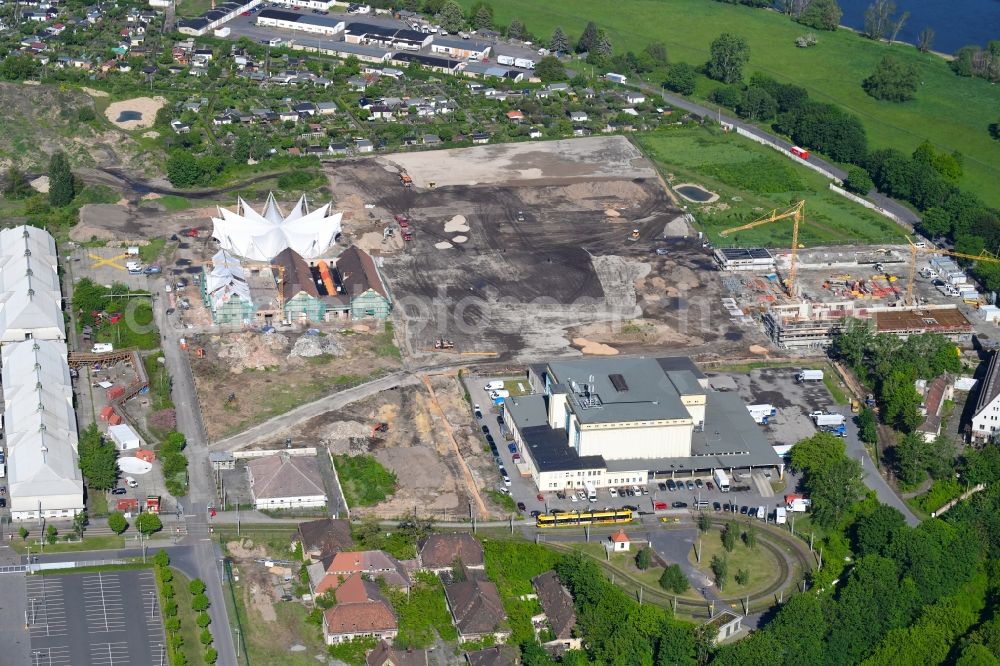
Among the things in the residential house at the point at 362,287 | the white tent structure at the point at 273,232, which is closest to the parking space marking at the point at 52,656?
the residential house at the point at 362,287

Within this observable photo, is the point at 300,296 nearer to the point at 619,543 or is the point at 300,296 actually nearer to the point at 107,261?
the point at 107,261

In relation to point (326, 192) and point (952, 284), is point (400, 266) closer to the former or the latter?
point (326, 192)

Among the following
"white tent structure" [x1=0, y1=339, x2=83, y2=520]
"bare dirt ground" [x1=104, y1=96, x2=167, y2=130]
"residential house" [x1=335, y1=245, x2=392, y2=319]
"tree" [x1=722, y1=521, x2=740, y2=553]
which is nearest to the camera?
"white tent structure" [x1=0, y1=339, x2=83, y2=520]

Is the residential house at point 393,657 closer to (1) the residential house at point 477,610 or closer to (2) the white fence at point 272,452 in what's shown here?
(1) the residential house at point 477,610

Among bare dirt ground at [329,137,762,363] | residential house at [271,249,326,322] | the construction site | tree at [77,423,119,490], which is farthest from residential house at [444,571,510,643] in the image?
the construction site

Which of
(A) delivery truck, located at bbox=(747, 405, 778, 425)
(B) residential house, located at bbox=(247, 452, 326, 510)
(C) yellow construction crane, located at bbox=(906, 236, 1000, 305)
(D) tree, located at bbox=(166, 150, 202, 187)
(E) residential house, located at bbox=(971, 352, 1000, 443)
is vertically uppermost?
(E) residential house, located at bbox=(971, 352, 1000, 443)

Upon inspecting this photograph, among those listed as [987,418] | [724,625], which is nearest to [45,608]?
[724,625]

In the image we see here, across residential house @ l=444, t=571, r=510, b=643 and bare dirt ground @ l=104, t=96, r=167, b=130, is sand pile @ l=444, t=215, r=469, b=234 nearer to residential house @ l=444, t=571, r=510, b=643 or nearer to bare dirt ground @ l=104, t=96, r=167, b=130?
bare dirt ground @ l=104, t=96, r=167, b=130

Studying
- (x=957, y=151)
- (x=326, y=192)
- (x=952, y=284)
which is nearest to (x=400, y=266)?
(x=326, y=192)

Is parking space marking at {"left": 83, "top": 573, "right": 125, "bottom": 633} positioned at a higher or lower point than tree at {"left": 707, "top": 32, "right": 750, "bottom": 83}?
lower
